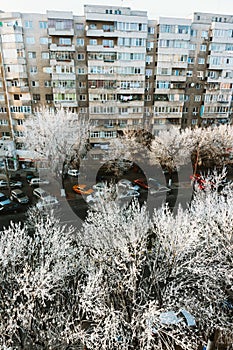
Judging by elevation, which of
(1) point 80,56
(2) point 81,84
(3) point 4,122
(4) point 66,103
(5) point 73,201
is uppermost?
(1) point 80,56

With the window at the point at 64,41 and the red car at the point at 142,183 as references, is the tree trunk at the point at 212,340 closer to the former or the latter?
the red car at the point at 142,183

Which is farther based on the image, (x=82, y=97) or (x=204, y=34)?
(x=82, y=97)

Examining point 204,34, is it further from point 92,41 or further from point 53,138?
point 53,138

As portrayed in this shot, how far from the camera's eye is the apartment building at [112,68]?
81.6 ft

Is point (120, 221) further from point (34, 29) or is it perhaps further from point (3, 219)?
point (34, 29)

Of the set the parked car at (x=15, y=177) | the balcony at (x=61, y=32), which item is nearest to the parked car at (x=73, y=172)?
the parked car at (x=15, y=177)

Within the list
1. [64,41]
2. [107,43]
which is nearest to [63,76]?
[64,41]

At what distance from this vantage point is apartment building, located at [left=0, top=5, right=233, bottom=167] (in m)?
24.9

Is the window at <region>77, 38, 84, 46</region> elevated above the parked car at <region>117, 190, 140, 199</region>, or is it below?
above

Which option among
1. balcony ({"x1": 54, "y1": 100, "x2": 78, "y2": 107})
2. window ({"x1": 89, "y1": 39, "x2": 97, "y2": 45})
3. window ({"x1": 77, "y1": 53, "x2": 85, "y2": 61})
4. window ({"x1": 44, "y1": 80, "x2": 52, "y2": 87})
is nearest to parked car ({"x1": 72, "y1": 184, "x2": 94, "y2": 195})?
balcony ({"x1": 54, "y1": 100, "x2": 78, "y2": 107})

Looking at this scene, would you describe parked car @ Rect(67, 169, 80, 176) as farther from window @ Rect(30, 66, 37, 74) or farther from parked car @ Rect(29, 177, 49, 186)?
window @ Rect(30, 66, 37, 74)

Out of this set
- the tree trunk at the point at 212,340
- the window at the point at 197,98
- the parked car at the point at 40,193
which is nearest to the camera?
the tree trunk at the point at 212,340

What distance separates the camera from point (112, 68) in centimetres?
2612

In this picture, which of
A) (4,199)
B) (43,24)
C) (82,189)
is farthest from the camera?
(43,24)
